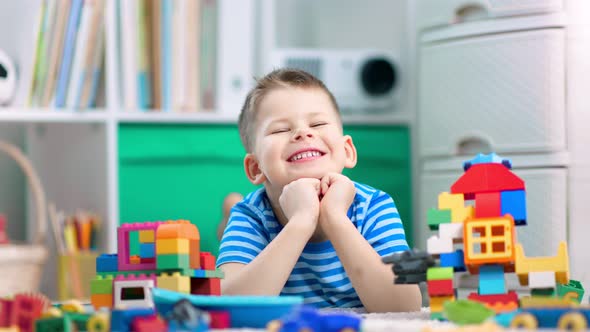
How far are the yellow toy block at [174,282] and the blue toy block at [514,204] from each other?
30cm

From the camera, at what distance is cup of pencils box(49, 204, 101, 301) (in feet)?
6.50

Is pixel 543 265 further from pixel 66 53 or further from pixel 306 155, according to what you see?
pixel 66 53

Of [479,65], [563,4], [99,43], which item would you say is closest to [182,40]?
[99,43]

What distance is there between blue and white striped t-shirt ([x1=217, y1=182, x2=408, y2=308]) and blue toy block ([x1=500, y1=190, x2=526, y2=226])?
320 millimetres

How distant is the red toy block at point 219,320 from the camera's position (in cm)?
70

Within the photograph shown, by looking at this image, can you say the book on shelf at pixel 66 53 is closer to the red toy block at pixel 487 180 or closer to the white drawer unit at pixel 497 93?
the white drawer unit at pixel 497 93

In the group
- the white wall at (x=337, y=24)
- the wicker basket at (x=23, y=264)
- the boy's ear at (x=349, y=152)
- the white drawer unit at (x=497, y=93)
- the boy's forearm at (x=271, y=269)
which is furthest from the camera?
the white wall at (x=337, y=24)

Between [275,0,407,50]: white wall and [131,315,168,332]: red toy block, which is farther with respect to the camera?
[275,0,407,50]: white wall

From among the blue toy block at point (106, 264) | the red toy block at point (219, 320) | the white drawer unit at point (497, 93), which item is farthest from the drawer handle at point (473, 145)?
the red toy block at point (219, 320)

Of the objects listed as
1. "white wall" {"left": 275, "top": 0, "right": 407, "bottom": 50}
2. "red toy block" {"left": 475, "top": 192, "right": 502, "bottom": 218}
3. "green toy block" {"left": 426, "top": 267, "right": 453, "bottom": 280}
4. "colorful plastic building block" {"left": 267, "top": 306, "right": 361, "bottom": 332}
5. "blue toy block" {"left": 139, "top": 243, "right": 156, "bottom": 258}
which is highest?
"white wall" {"left": 275, "top": 0, "right": 407, "bottom": 50}

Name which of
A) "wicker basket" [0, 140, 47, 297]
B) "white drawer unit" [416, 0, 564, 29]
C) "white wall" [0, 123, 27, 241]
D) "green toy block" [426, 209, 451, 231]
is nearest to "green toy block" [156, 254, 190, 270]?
"green toy block" [426, 209, 451, 231]

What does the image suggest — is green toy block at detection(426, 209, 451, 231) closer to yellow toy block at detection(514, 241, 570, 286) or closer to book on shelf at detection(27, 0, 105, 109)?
yellow toy block at detection(514, 241, 570, 286)

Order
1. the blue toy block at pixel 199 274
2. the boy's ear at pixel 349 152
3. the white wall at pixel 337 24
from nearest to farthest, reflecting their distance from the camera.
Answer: the blue toy block at pixel 199 274 < the boy's ear at pixel 349 152 < the white wall at pixel 337 24

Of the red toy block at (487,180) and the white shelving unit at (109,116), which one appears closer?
the red toy block at (487,180)
